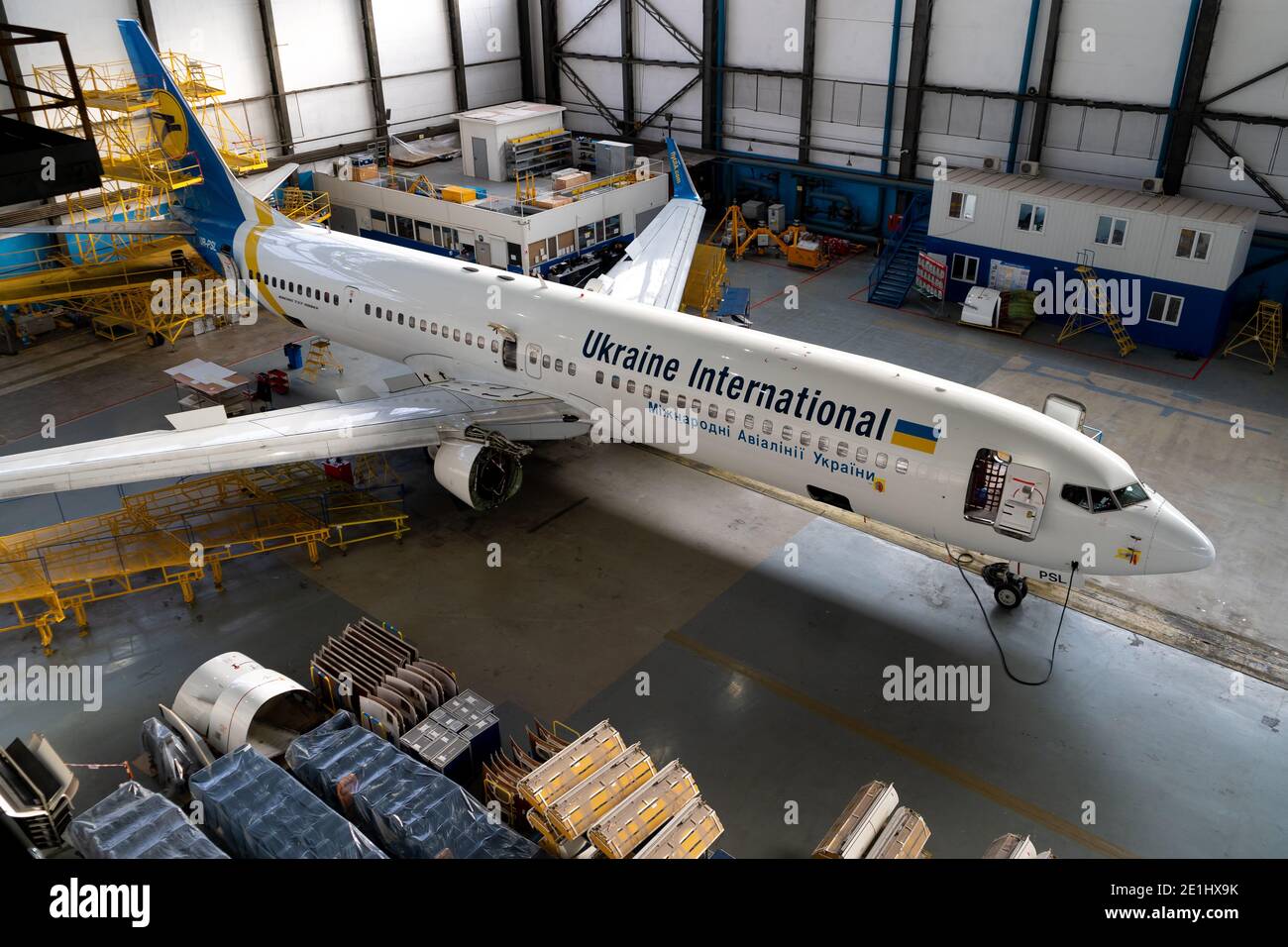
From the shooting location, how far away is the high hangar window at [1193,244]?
103 feet

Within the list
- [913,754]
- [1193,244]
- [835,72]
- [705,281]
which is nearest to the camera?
[913,754]

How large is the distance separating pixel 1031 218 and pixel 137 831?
1298 inches

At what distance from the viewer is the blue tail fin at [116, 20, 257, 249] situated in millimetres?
28938

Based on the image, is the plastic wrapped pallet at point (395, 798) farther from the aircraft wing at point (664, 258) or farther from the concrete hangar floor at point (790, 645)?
the aircraft wing at point (664, 258)

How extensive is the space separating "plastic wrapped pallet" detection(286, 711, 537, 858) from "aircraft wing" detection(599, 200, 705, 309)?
1508 centimetres

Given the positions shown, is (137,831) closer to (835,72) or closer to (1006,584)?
(1006,584)

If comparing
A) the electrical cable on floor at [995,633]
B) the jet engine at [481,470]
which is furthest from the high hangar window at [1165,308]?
the jet engine at [481,470]

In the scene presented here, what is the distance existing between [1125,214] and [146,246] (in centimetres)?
3426

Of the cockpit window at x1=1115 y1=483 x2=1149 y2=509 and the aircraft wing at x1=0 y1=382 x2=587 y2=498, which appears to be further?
the aircraft wing at x1=0 y1=382 x2=587 y2=498

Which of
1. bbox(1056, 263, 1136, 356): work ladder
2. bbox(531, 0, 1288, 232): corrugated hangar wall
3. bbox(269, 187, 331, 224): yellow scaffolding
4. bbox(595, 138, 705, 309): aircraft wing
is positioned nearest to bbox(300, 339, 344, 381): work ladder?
bbox(269, 187, 331, 224): yellow scaffolding

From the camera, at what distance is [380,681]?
17125 mm

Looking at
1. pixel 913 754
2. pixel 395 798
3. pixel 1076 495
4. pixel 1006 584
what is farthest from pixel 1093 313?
pixel 395 798

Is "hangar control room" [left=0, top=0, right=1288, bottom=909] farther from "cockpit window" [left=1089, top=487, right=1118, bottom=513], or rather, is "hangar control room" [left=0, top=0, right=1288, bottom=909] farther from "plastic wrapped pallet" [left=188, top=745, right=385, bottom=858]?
"cockpit window" [left=1089, top=487, right=1118, bottom=513]
